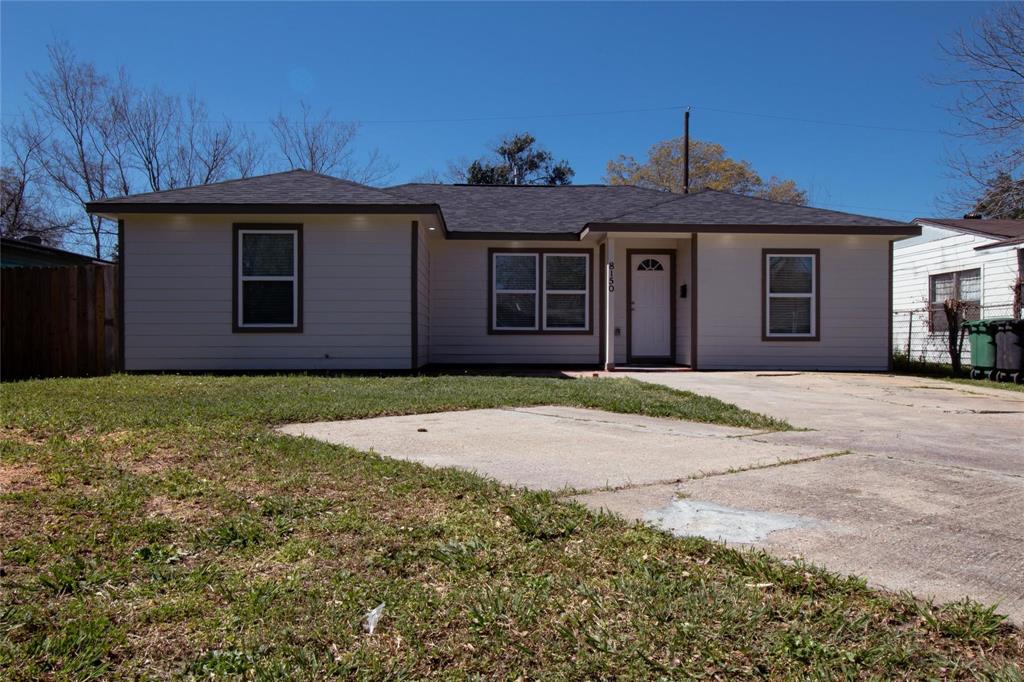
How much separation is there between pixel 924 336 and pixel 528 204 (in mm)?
10377

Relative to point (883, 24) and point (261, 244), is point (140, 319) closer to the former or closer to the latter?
point (261, 244)

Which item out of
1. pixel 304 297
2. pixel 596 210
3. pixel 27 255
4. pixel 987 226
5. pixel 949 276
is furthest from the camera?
pixel 949 276

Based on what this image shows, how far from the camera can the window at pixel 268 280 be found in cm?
1117

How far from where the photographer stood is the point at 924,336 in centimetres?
1683

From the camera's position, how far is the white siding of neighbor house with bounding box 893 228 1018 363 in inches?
578

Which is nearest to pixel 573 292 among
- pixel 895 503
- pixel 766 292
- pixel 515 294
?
pixel 515 294

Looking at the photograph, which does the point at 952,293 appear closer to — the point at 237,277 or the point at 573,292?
the point at 573,292

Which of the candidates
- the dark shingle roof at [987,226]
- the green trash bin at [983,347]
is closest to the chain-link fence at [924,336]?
the dark shingle roof at [987,226]

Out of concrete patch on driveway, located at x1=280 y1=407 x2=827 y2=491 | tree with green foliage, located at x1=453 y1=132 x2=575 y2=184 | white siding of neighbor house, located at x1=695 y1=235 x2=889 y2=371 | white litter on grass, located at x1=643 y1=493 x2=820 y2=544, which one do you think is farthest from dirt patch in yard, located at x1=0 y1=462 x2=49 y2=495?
tree with green foliage, located at x1=453 y1=132 x2=575 y2=184

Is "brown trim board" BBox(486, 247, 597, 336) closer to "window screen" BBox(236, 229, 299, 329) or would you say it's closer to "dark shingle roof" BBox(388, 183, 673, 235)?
"dark shingle roof" BBox(388, 183, 673, 235)

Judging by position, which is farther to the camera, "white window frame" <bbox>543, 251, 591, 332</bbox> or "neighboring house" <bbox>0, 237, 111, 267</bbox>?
"neighboring house" <bbox>0, 237, 111, 267</bbox>

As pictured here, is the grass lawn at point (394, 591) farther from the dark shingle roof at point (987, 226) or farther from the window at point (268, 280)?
the dark shingle roof at point (987, 226)

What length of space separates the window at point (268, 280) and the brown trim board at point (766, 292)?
827 centimetres

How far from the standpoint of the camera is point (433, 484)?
11.2 feet
